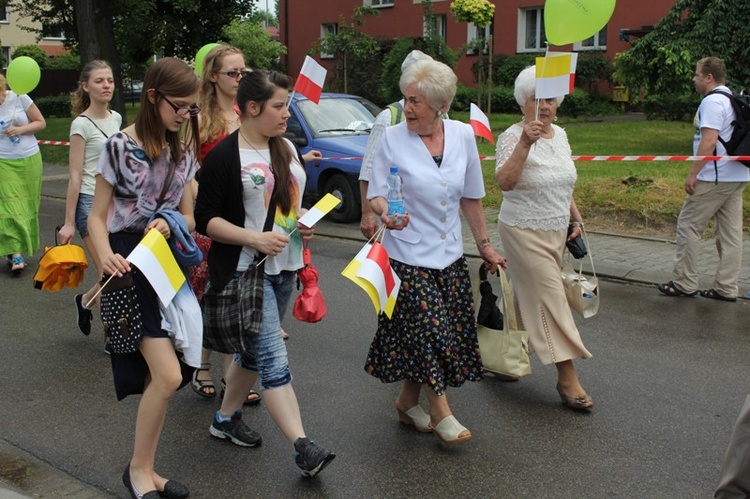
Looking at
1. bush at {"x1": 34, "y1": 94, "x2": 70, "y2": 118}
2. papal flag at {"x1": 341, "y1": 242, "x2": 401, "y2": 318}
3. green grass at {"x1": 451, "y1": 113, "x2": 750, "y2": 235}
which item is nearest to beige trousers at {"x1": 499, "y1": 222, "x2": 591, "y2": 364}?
papal flag at {"x1": 341, "y1": 242, "x2": 401, "y2": 318}

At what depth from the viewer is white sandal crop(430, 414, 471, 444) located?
4.20 metres

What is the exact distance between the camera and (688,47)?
55.0 ft

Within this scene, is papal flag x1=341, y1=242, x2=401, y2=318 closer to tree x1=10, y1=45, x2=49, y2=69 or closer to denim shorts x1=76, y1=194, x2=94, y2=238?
denim shorts x1=76, y1=194, x2=94, y2=238

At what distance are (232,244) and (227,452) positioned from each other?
1.16 metres

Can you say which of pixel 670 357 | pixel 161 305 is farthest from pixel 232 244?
pixel 670 357

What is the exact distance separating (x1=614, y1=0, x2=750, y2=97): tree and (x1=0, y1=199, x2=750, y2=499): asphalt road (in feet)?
36.6

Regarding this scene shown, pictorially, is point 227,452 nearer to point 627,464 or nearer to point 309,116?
point 627,464

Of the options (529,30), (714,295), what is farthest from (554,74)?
(529,30)

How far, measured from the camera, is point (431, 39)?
822 inches

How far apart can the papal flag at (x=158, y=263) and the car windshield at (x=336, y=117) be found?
326 inches

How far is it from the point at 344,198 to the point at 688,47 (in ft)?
29.2

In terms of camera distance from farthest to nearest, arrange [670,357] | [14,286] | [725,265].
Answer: [14,286] < [725,265] < [670,357]

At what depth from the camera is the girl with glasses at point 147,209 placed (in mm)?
3588

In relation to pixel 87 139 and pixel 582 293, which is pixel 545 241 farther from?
pixel 87 139
